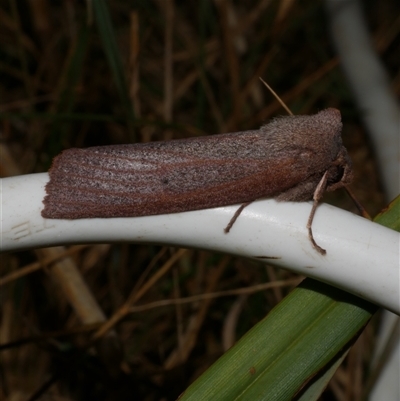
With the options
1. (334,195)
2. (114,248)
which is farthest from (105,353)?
(334,195)

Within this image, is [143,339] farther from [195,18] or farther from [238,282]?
[195,18]

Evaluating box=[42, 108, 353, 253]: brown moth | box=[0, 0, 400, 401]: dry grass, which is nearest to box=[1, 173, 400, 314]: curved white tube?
box=[42, 108, 353, 253]: brown moth

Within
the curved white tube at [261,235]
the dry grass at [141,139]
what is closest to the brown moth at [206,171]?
the curved white tube at [261,235]

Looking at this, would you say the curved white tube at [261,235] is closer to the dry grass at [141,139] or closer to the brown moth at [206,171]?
the brown moth at [206,171]

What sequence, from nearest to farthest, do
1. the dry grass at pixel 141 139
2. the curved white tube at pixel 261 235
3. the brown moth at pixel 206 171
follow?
the curved white tube at pixel 261 235 → the brown moth at pixel 206 171 → the dry grass at pixel 141 139

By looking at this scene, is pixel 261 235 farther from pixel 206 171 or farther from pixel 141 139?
pixel 141 139

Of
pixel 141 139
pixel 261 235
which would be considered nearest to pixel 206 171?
pixel 261 235
